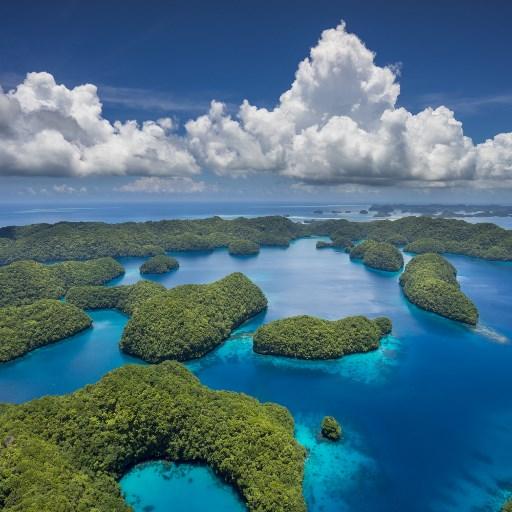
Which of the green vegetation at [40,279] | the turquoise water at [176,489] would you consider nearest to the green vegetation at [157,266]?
the green vegetation at [40,279]

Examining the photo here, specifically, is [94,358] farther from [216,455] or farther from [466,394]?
[466,394]

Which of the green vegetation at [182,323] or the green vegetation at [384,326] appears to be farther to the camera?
the green vegetation at [384,326]

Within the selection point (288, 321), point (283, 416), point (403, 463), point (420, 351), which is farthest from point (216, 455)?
point (420, 351)

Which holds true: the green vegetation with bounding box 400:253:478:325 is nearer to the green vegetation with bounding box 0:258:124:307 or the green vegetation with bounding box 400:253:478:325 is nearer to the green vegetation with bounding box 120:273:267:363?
the green vegetation with bounding box 120:273:267:363

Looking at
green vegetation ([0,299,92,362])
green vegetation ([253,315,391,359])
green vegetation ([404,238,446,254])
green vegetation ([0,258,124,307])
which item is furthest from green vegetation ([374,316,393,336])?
green vegetation ([404,238,446,254])

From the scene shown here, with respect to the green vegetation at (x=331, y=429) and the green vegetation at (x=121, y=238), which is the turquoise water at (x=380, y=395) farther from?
the green vegetation at (x=121, y=238)

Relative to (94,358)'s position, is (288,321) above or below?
above
